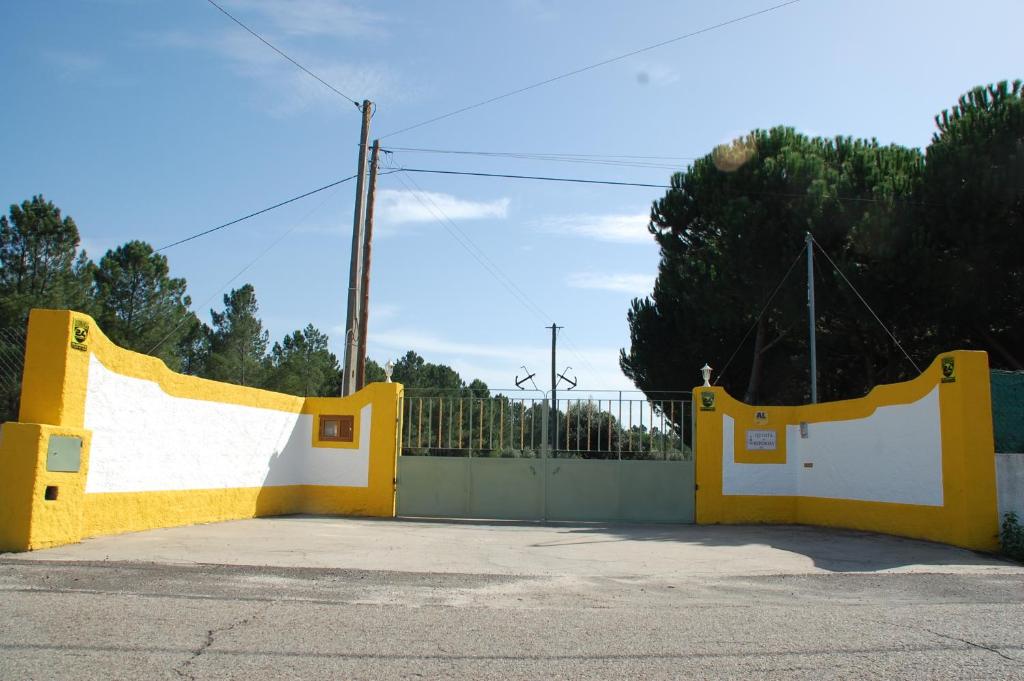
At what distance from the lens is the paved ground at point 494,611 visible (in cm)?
496

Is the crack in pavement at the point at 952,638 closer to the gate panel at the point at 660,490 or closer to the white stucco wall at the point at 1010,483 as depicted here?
the white stucco wall at the point at 1010,483

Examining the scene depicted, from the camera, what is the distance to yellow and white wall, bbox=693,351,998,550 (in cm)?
1088

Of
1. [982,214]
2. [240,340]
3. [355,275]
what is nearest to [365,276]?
[355,275]

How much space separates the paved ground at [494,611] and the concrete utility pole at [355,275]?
5.97 meters

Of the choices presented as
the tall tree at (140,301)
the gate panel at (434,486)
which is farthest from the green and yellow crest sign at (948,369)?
the tall tree at (140,301)

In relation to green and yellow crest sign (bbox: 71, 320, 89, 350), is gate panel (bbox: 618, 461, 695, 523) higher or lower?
lower

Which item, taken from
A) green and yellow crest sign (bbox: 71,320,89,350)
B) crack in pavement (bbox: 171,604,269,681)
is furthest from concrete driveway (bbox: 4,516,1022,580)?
crack in pavement (bbox: 171,604,269,681)

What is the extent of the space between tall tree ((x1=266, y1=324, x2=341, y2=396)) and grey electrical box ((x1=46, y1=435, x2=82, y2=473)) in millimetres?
26306

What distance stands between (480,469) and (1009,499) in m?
8.48

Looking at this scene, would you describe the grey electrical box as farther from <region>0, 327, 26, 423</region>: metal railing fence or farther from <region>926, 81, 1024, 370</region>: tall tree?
<region>926, 81, 1024, 370</region>: tall tree

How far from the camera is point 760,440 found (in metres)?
15.0

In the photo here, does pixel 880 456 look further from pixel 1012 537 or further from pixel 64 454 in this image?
pixel 64 454

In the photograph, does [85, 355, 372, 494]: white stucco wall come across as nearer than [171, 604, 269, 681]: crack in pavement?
No

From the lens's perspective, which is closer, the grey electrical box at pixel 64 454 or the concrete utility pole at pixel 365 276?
the grey electrical box at pixel 64 454
